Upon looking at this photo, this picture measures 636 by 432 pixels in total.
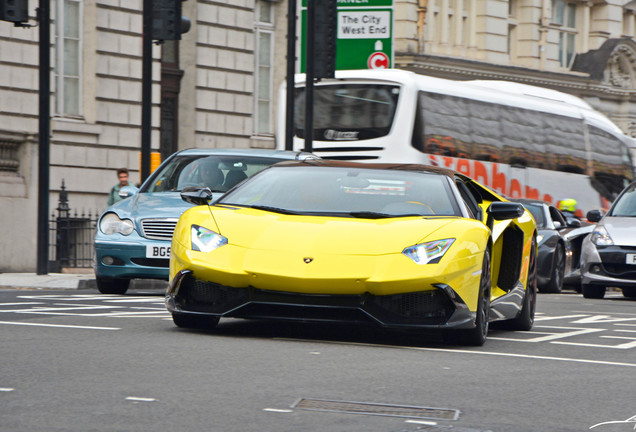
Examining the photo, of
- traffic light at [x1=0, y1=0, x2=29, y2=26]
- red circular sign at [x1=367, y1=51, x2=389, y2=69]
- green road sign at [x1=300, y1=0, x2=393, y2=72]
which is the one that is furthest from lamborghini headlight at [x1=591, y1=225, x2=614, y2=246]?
red circular sign at [x1=367, y1=51, x2=389, y2=69]

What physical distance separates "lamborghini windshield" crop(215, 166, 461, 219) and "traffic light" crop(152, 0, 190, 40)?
8365 mm

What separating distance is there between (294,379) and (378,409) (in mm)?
904

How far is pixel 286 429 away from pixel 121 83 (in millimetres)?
22289

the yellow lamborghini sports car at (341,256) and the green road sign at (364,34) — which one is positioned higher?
the green road sign at (364,34)

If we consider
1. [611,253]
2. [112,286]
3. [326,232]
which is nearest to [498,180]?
[611,253]

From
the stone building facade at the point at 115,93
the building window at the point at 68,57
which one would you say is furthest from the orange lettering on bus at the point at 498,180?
the building window at the point at 68,57

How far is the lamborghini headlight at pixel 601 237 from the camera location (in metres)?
18.4

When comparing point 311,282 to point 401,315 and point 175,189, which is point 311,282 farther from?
point 175,189

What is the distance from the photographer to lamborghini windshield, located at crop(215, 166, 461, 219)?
945cm

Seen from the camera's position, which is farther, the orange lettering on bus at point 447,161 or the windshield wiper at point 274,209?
the orange lettering on bus at point 447,161

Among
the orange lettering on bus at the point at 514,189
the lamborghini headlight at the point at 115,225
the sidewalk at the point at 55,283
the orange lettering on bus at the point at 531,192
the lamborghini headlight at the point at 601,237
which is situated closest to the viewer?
the lamborghini headlight at the point at 115,225

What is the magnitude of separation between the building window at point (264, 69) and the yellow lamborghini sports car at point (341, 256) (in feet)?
74.7

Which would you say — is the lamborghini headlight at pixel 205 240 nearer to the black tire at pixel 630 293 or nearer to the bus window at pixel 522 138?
the black tire at pixel 630 293

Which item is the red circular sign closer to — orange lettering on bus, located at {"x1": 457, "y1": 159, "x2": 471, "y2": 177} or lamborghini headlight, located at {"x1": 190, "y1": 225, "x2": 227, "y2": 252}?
orange lettering on bus, located at {"x1": 457, "y1": 159, "x2": 471, "y2": 177}
